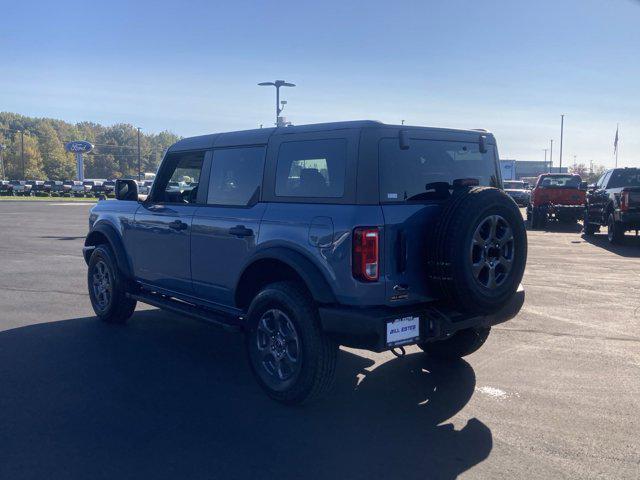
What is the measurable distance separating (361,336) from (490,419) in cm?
114

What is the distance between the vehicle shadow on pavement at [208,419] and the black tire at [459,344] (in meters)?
0.13

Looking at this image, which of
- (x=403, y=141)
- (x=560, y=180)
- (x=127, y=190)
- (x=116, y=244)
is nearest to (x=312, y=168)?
(x=403, y=141)

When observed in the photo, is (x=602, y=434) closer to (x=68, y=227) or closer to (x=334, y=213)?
(x=334, y=213)

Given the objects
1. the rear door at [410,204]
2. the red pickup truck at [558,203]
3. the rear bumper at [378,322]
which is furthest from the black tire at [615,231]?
the rear bumper at [378,322]

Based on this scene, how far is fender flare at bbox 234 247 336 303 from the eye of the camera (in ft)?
13.8

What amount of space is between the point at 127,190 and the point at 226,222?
1932mm

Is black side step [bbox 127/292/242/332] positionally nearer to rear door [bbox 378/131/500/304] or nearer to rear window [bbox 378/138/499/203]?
rear door [bbox 378/131/500/304]

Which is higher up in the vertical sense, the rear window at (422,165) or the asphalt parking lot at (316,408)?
the rear window at (422,165)

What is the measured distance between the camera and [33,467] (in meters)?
3.57

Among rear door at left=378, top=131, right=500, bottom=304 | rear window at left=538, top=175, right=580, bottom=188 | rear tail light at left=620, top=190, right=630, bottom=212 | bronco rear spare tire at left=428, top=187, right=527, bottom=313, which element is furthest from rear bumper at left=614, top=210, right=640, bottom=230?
rear door at left=378, top=131, right=500, bottom=304

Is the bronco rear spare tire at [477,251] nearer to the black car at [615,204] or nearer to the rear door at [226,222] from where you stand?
the rear door at [226,222]

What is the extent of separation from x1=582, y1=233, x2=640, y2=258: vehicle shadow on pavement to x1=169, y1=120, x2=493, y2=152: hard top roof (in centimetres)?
1025

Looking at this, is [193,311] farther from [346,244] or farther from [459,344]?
[459,344]

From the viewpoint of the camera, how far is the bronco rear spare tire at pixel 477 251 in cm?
407
